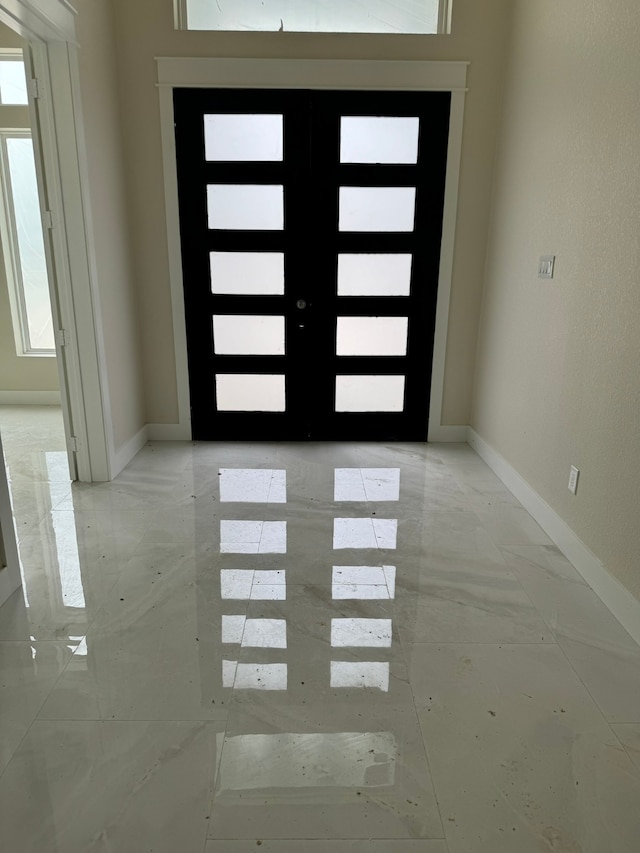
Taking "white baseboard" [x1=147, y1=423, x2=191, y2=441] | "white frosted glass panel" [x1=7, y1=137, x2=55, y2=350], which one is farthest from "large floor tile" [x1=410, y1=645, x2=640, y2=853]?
"white frosted glass panel" [x1=7, y1=137, x2=55, y2=350]

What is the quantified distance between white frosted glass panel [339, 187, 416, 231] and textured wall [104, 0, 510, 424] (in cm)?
37

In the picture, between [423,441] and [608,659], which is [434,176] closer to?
[423,441]

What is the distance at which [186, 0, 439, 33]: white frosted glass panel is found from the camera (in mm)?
3662

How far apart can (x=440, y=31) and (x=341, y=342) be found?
6.85 ft

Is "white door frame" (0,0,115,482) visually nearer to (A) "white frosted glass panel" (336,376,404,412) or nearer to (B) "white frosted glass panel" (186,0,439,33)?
(B) "white frosted glass panel" (186,0,439,33)

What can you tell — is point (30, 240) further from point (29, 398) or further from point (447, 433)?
point (447, 433)

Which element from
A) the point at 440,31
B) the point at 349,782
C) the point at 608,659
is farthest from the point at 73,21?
the point at 608,659

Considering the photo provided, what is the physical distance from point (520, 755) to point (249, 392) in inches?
124

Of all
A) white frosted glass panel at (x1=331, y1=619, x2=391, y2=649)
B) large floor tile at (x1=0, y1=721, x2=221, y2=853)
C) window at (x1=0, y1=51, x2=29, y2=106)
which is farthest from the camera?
window at (x1=0, y1=51, x2=29, y2=106)

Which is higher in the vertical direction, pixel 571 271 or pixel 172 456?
pixel 571 271

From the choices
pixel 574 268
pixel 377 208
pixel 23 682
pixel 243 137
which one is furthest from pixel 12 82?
pixel 23 682

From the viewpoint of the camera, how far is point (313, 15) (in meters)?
3.68

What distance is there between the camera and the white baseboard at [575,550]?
87.1 inches

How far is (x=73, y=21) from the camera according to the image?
9.81 ft
